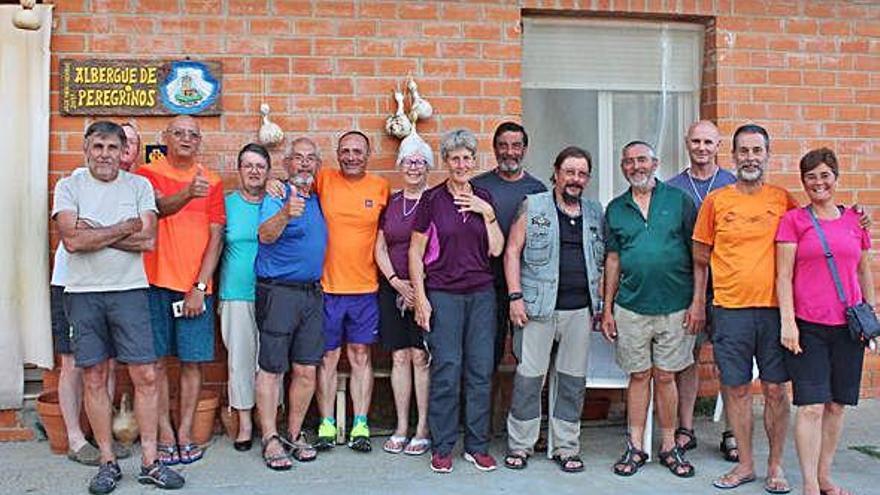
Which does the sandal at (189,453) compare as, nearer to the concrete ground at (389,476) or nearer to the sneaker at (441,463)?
the concrete ground at (389,476)

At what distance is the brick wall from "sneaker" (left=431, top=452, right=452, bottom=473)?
1592 millimetres

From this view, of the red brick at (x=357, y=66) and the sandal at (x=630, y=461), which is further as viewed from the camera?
the red brick at (x=357, y=66)

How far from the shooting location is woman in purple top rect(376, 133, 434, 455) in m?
5.65

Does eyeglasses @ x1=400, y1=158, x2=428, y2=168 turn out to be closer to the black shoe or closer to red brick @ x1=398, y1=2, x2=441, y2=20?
red brick @ x1=398, y1=2, x2=441, y2=20

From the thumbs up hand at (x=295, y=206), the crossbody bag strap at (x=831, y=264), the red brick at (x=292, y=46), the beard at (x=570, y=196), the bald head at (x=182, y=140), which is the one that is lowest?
the crossbody bag strap at (x=831, y=264)

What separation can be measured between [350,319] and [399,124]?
1.34 metres

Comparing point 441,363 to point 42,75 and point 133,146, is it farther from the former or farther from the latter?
point 42,75

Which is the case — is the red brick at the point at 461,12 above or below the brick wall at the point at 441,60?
above

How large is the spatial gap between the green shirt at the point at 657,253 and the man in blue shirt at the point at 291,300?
171 centimetres

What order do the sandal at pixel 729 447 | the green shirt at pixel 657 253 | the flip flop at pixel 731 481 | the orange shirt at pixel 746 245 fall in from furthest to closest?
1. the sandal at pixel 729 447
2. the green shirt at pixel 657 253
3. the flip flop at pixel 731 481
4. the orange shirt at pixel 746 245

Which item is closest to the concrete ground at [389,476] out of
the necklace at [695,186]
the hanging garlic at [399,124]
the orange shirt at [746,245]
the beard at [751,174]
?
the orange shirt at [746,245]

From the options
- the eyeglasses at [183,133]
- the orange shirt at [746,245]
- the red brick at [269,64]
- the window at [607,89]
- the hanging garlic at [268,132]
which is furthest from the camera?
the window at [607,89]

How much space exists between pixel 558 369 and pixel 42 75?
3.53 metres

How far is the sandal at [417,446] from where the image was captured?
5.68 m
